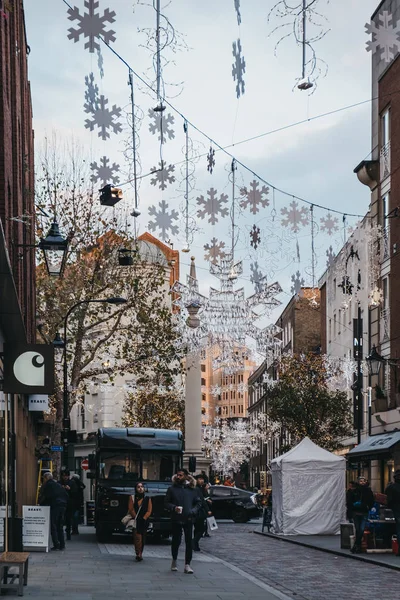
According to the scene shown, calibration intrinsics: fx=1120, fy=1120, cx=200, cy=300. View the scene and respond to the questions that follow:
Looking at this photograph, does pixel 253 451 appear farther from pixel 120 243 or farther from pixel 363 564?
pixel 363 564

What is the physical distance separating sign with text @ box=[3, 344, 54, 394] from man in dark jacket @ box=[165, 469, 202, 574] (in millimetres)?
6260

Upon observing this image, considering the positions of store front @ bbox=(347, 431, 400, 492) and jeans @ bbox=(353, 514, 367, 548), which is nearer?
jeans @ bbox=(353, 514, 367, 548)

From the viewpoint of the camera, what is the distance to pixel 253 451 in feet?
465

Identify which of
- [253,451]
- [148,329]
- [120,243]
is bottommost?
[253,451]

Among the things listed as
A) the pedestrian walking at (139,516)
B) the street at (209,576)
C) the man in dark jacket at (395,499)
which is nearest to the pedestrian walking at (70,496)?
the street at (209,576)

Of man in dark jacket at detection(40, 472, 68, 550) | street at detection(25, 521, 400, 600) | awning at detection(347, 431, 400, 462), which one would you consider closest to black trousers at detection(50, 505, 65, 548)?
man in dark jacket at detection(40, 472, 68, 550)

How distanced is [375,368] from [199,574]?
17778 millimetres

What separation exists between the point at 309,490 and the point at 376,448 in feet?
8.78

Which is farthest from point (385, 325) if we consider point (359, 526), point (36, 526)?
point (36, 526)

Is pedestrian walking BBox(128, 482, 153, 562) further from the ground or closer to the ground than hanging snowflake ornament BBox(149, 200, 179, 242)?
closer to the ground

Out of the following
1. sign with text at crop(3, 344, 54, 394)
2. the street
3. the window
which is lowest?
the street

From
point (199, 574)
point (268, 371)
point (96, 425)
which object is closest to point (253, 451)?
point (268, 371)

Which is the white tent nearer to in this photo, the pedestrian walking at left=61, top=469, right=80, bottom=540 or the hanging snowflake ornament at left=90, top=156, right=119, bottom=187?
the pedestrian walking at left=61, top=469, right=80, bottom=540

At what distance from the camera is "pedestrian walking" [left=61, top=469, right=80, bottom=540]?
103 feet
